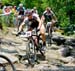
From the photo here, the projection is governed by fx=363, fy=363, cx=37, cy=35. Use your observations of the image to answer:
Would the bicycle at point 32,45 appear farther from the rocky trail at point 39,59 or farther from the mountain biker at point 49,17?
the mountain biker at point 49,17

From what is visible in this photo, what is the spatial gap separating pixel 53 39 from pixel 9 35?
3007 millimetres

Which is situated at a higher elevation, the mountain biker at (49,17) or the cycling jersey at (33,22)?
the cycling jersey at (33,22)

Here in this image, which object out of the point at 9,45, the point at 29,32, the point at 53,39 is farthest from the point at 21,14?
the point at 29,32

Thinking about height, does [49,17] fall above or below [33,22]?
below

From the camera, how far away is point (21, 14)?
71.5 feet

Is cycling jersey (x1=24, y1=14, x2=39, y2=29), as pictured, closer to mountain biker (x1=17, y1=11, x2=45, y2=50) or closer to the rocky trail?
mountain biker (x1=17, y1=11, x2=45, y2=50)

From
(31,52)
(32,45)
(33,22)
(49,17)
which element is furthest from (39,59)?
(49,17)

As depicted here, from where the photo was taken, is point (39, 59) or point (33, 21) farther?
point (39, 59)

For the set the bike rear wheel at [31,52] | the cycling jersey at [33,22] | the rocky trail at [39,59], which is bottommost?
the rocky trail at [39,59]

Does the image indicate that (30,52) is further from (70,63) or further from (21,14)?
(21,14)

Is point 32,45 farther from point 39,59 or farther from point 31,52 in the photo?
point 39,59

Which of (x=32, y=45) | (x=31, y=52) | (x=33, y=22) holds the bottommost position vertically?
(x=31, y=52)

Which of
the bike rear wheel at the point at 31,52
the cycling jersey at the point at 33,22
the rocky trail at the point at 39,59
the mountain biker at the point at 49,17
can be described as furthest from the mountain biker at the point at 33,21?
the mountain biker at the point at 49,17

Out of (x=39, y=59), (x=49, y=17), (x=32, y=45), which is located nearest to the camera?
(x=32, y=45)
